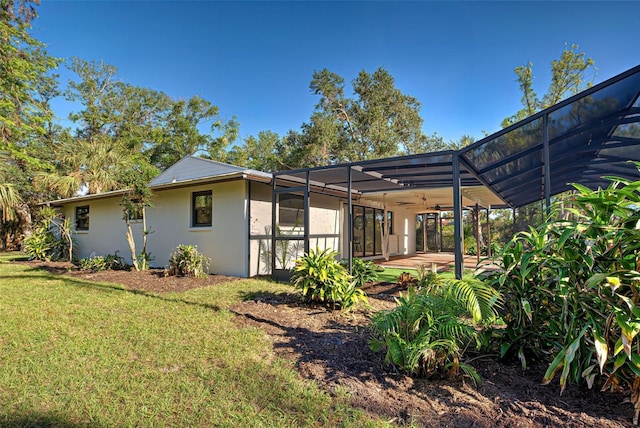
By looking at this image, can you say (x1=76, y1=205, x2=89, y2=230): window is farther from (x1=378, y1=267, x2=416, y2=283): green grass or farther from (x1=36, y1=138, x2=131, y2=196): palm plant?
(x1=378, y1=267, x2=416, y2=283): green grass

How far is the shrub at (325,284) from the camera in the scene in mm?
5012

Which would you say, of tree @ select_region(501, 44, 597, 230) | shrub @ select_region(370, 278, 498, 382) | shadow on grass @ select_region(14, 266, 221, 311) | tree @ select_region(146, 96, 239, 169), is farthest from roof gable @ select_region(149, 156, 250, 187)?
tree @ select_region(501, 44, 597, 230)

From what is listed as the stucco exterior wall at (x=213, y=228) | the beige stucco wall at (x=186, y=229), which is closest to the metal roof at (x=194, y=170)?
the stucco exterior wall at (x=213, y=228)

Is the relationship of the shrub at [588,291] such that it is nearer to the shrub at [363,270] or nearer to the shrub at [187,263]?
the shrub at [363,270]

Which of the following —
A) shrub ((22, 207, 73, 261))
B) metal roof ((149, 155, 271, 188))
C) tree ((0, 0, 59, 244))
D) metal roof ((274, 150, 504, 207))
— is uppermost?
tree ((0, 0, 59, 244))

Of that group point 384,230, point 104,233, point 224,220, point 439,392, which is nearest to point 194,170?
point 224,220

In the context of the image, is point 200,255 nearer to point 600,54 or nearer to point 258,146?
point 600,54

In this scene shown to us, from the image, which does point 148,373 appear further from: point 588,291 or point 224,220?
point 224,220

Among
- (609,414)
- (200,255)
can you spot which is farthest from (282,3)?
(609,414)

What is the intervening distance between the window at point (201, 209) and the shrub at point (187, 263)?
1.08 metres

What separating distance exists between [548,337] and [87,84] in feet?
97.4

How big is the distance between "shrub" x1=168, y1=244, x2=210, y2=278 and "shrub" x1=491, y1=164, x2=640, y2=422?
7304 millimetres

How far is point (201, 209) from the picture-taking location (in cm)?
947

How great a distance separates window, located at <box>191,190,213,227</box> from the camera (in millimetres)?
9262
